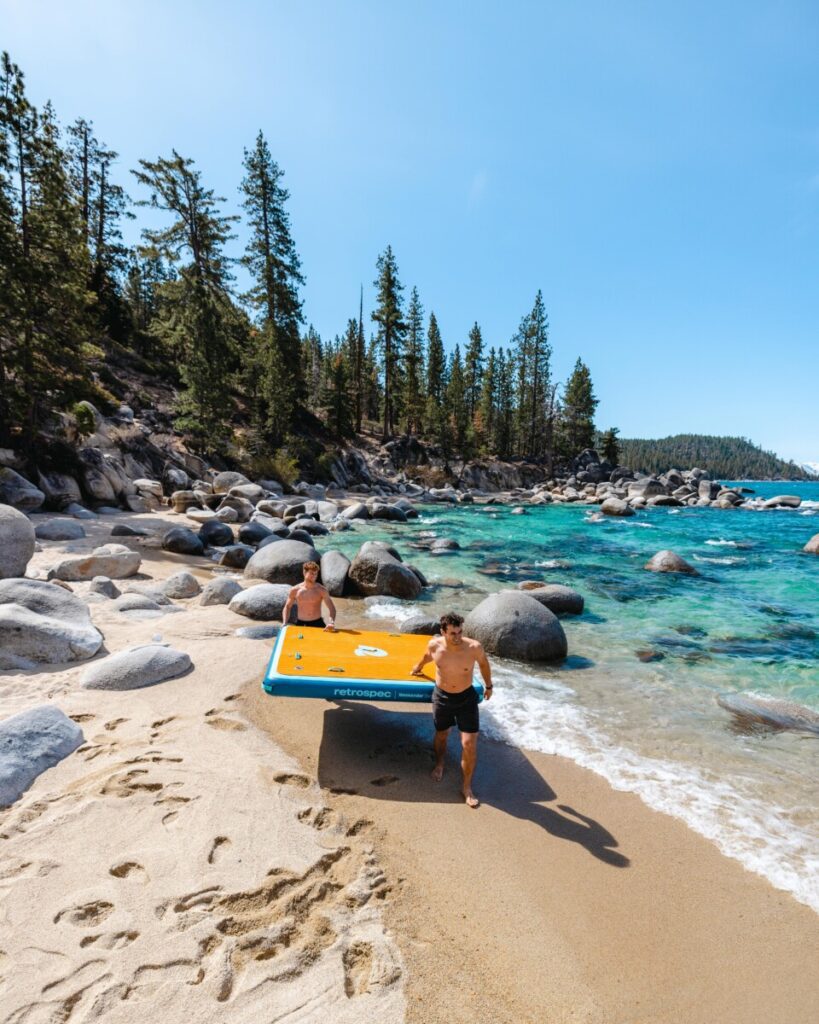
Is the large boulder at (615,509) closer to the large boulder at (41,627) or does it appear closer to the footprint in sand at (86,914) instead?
the large boulder at (41,627)

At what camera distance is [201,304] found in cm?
2878

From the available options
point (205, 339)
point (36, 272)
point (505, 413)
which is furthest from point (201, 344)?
point (505, 413)

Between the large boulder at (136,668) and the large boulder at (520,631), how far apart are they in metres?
4.60

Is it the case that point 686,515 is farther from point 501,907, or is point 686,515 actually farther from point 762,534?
point 501,907

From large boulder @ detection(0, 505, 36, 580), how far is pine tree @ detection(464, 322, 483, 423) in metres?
63.3

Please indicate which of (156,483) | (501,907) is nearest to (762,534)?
(501,907)

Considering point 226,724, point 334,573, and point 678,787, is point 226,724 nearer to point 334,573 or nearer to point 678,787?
point 678,787

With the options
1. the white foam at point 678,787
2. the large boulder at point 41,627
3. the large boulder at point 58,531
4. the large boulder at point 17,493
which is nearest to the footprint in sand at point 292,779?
the white foam at point 678,787

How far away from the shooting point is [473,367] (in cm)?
7219

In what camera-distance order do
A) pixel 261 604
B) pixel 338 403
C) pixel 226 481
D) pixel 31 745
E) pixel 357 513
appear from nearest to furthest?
pixel 31 745, pixel 261 604, pixel 357 513, pixel 226 481, pixel 338 403

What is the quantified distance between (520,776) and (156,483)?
70.1ft

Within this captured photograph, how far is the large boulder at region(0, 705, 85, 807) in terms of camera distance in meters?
3.72

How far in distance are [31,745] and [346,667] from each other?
2.79m

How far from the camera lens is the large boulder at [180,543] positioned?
43.8ft
